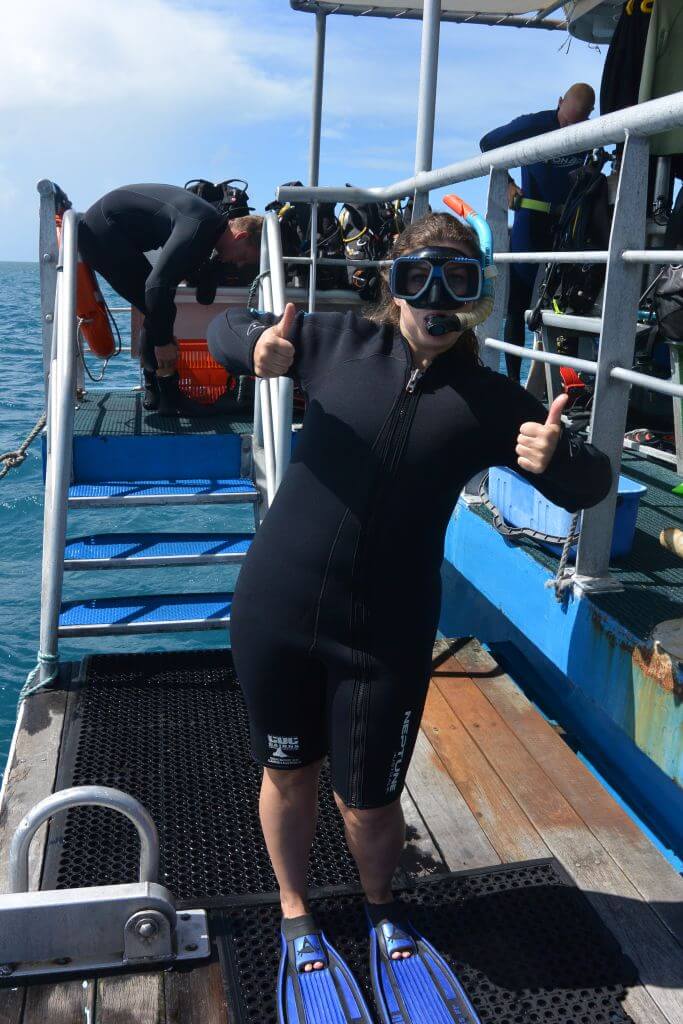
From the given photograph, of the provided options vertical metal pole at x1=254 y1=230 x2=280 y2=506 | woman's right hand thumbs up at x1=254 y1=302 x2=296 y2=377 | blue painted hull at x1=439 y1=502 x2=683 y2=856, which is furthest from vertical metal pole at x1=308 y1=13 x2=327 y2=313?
woman's right hand thumbs up at x1=254 y1=302 x2=296 y2=377

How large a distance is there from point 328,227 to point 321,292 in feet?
1.94

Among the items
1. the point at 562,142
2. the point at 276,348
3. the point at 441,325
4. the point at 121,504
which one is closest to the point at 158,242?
the point at 121,504

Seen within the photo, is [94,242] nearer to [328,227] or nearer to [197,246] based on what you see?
[197,246]

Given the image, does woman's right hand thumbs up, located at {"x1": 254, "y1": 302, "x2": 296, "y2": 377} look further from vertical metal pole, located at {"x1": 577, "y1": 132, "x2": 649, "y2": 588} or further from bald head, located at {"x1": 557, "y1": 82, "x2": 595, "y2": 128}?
bald head, located at {"x1": 557, "y1": 82, "x2": 595, "y2": 128}

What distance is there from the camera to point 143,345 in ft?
16.8

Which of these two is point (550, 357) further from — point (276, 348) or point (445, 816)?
point (445, 816)

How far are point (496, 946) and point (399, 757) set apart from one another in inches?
23.8

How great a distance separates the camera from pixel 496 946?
215 centimetres

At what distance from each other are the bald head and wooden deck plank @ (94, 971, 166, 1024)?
4.60m

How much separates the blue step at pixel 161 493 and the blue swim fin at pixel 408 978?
2181mm

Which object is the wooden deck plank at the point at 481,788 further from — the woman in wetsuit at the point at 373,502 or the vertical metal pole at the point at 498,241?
the vertical metal pole at the point at 498,241

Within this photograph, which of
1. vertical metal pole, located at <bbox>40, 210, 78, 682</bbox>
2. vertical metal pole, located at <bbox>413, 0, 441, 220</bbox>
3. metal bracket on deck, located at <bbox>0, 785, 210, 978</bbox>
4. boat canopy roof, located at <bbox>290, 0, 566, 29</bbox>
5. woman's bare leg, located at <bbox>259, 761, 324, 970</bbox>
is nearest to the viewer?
metal bracket on deck, located at <bbox>0, 785, 210, 978</bbox>

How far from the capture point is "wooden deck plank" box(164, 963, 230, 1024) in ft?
6.26

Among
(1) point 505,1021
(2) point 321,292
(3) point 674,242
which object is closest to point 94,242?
(2) point 321,292
